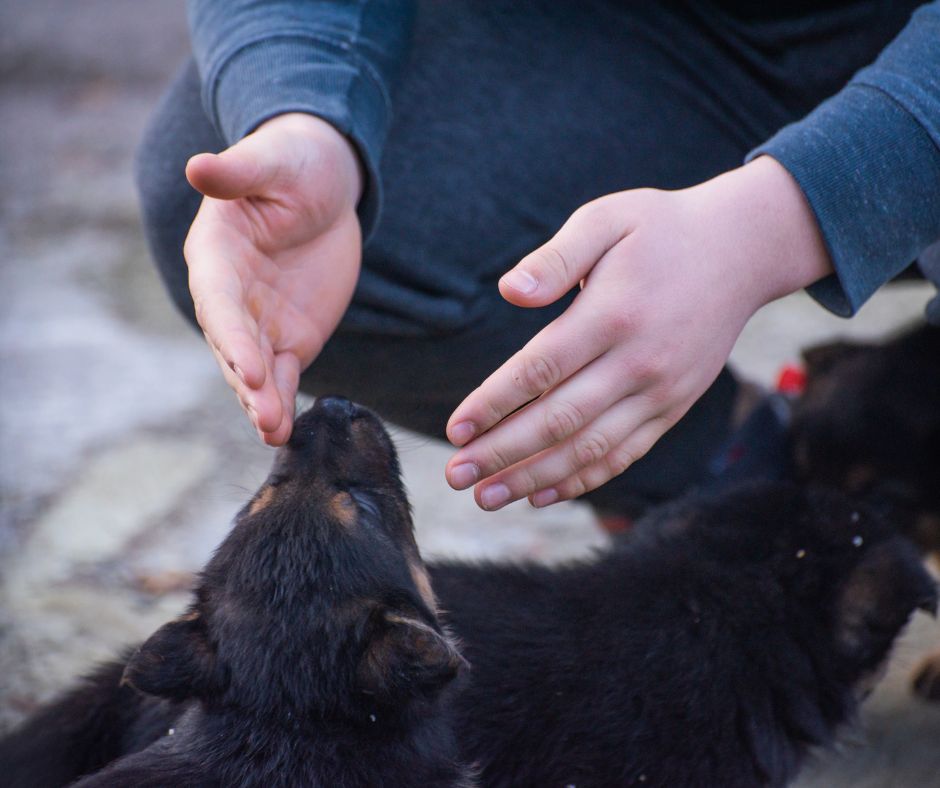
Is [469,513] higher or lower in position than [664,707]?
lower

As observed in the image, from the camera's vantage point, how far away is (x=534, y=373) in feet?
4.23

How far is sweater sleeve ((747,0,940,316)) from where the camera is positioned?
1416mm

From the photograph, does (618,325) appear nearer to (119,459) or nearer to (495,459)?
(495,459)

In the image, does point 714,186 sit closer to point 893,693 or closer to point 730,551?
point 730,551

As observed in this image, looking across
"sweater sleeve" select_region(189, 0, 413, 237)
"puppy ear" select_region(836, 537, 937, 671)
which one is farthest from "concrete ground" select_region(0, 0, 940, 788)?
"sweater sleeve" select_region(189, 0, 413, 237)

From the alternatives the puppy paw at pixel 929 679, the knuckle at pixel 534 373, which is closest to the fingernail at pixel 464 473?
the knuckle at pixel 534 373

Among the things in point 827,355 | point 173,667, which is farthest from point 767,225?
point 827,355

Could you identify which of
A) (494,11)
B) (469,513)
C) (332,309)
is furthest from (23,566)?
(494,11)

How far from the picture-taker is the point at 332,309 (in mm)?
1732

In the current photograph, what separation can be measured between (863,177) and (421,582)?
80 cm

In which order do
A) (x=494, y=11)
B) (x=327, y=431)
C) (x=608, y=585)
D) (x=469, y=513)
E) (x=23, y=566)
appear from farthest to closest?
1. (x=469, y=513)
2. (x=23, y=566)
3. (x=494, y=11)
4. (x=608, y=585)
5. (x=327, y=431)

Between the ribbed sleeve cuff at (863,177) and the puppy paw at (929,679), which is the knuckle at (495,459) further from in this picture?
the puppy paw at (929,679)

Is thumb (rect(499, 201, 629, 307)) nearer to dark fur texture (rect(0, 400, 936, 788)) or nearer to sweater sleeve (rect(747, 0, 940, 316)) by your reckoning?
sweater sleeve (rect(747, 0, 940, 316))

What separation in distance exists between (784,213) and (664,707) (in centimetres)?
76
